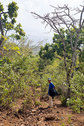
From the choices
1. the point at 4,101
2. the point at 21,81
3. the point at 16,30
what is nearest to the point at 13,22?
the point at 16,30

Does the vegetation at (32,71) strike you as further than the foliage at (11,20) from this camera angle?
No

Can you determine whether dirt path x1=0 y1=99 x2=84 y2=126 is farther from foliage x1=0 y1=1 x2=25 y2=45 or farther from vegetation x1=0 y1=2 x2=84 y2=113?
foliage x1=0 y1=1 x2=25 y2=45

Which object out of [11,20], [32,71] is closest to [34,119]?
[32,71]

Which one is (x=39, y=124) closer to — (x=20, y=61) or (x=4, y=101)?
(x=4, y=101)

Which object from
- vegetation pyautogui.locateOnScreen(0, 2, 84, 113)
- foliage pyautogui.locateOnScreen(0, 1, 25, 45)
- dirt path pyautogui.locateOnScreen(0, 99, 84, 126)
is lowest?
dirt path pyautogui.locateOnScreen(0, 99, 84, 126)

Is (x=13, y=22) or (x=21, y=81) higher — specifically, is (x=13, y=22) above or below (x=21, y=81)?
above

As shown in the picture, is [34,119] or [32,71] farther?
[32,71]

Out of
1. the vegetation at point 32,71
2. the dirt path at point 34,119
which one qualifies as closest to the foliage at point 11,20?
the vegetation at point 32,71

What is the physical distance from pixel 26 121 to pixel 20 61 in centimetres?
321

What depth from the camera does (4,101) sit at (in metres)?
4.62

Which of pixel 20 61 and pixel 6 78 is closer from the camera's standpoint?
pixel 6 78

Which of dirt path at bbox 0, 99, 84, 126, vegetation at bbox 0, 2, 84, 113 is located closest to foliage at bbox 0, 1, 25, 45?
vegetation at bbox 0, 2, 84, 113

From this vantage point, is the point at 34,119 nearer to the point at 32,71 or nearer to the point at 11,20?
the point at 32,71

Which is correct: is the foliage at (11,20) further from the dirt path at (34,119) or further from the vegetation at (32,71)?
the dirt path at (34,119)
